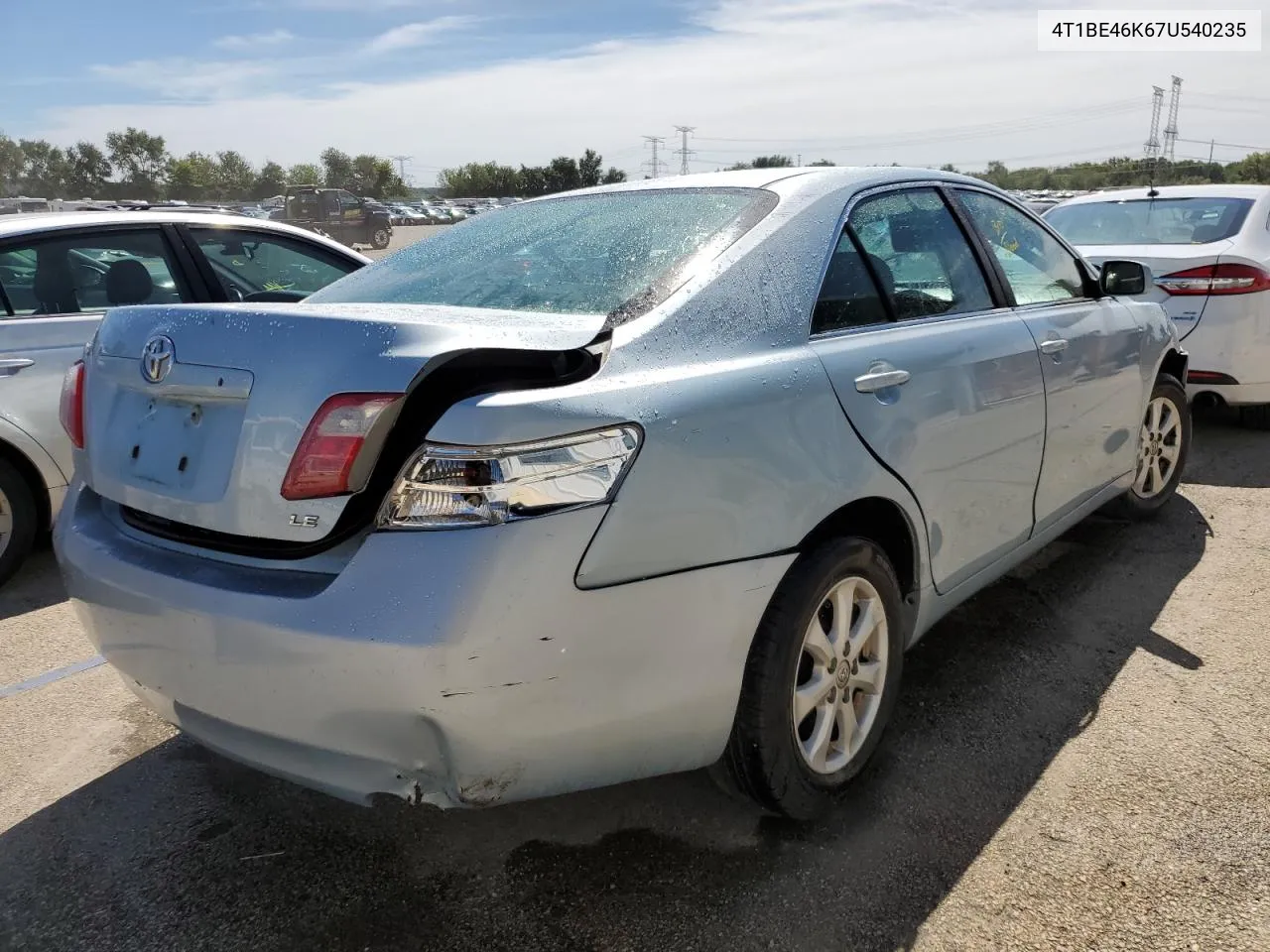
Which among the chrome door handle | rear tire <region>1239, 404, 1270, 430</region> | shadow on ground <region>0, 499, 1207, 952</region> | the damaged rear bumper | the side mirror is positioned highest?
the side mirror

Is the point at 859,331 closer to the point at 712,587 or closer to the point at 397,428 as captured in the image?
the point at 712,587

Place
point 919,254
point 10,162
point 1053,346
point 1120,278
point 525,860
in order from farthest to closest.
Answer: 1. point 10,162
2. point 1120,278
3. point 1053,346
4. point 919,254
5. point 525,860

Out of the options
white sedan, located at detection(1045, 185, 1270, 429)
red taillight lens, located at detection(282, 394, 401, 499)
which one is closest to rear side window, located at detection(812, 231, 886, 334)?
red taillight lens, located at detection(282, 394, 401, 499)

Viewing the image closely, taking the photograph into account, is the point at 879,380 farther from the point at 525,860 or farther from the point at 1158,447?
the point at 1158,447

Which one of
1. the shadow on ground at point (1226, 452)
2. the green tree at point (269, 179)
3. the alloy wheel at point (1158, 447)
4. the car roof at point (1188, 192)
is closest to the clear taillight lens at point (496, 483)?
the alloy wheel at point (1158, 447)

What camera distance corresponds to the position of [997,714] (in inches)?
114

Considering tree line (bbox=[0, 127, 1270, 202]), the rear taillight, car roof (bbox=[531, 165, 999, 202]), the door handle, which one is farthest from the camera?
tree line (bbox=[0, 127, 1270, 202])

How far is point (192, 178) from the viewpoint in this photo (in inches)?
3780

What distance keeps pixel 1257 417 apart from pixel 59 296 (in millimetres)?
7141

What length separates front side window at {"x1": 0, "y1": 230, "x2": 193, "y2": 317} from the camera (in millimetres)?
4219

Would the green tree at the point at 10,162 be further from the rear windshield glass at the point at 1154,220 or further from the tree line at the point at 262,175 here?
the rear windshield glass at the point at 1154,220

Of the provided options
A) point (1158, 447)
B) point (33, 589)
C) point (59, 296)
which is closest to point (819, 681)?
point (1158, 447)

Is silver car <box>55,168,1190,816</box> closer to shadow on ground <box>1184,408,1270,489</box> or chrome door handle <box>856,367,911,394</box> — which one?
chrome door handle <box>856,367,911,394</box>

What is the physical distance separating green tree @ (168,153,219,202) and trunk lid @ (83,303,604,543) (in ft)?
293
